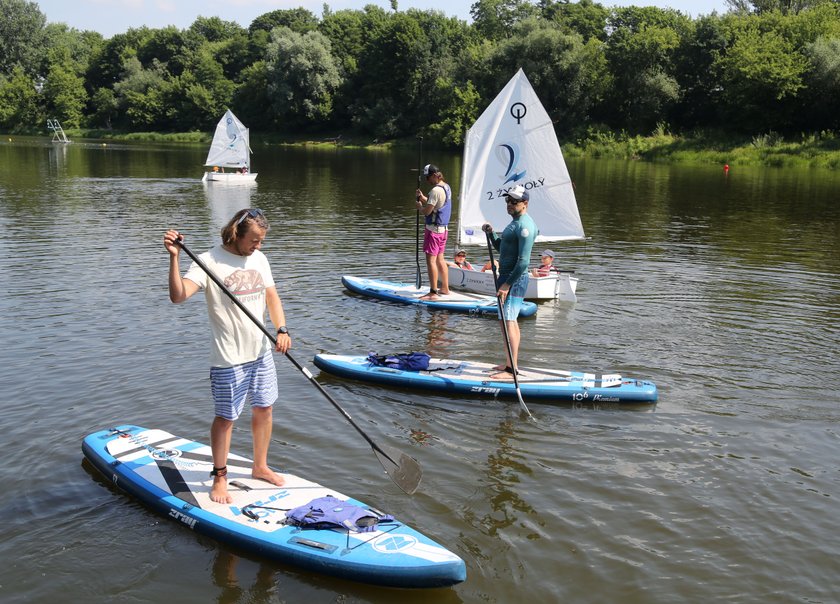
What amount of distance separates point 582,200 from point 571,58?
131ft

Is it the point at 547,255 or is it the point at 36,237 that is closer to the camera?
the point at 547,255

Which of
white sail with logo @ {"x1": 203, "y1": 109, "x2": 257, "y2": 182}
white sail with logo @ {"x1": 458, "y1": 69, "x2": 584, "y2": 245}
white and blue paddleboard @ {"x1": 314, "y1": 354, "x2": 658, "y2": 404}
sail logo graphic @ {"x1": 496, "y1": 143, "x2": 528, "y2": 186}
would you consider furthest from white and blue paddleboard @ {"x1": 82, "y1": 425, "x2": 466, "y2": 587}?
white sail with logo @ {"x1": 203, "y1": 109, "x2": 257, "y2": 182}

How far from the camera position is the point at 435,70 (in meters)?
89.1

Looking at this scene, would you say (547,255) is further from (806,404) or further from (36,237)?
(36,237)

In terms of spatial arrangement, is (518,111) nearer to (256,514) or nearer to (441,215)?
(441,215)

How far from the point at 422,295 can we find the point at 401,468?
8627 mm

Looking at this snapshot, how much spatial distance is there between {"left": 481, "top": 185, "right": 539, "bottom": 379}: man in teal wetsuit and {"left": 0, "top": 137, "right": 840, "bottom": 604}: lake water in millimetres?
1135

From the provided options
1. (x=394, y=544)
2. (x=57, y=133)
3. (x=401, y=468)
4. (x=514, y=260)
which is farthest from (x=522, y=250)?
(x=57, y=133)

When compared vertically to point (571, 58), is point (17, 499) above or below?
below

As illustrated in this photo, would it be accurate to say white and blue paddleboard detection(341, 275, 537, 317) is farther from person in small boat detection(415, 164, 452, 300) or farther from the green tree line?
the green tree line

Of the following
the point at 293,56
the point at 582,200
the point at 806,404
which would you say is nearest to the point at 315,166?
the point at 582,200

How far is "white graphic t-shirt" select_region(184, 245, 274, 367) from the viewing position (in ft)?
22.6

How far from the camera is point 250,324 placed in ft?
23.1

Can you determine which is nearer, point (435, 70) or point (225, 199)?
point (225, 199)
